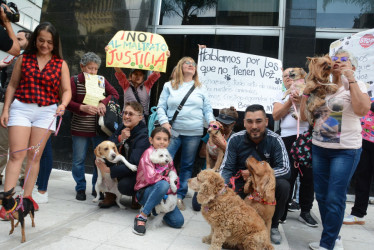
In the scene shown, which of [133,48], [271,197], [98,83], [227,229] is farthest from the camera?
[133,48]

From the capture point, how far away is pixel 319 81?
275 centimetres

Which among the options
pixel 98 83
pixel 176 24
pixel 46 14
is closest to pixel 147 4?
pixel 176 24

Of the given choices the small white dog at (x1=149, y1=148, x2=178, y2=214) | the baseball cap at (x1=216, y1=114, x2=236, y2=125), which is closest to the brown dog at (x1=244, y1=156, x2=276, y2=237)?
the small white dog at (x1=149, y1=148, x2=178, y2=214)

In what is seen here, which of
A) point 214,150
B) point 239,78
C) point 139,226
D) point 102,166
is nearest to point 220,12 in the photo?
point 239,78

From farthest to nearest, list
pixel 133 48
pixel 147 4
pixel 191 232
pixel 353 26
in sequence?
pixel 147 4 < pixel 353 26 < pixel 133 48 < pixel 191 232

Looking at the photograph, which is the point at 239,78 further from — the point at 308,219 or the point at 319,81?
the point at 308,219

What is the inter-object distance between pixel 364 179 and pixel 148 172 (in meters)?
2.83

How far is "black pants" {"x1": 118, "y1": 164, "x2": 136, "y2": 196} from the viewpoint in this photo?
350 cm

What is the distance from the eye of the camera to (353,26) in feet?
19.2

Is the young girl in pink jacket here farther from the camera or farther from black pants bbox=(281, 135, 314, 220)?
the camera

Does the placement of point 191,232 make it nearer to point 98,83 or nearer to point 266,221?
point 266,221

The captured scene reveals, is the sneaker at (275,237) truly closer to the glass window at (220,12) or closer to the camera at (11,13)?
the camera at (11,13)

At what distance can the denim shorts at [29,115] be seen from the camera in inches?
119

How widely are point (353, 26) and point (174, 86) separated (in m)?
3.98
